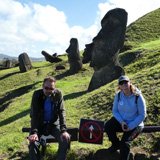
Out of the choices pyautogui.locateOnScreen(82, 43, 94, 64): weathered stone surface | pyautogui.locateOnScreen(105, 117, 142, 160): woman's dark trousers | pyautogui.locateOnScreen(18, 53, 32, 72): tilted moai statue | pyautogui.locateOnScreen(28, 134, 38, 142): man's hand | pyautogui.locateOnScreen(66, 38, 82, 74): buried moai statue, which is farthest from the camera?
pyautogui.locateOnScreen(18, 53, 32, 72): tilted moai statue

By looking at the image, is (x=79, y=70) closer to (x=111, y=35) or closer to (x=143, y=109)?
(x=111, y=35)

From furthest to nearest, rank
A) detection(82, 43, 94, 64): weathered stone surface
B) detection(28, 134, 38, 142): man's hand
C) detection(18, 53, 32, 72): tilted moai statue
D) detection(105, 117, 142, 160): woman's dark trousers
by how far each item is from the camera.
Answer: detection(18, 53, 32, 72): tilted moai statue
detection(82, 43, 94, 64): weathered stone surface
detection(28, 134, 38, 142): man's hand
detection(105, 117, 142, 160): woman's dark trousers

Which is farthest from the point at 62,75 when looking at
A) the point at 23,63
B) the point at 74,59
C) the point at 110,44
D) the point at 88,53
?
the point at 110,44

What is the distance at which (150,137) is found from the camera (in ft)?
15.7

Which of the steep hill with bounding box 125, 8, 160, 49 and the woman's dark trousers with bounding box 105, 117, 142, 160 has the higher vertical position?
the steep hill with bounding box 125, 8, 160, 49

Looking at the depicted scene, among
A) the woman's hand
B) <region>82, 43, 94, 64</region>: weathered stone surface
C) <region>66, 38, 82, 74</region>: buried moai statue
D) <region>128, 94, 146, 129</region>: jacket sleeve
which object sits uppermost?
<region>82, 43, 94, 64</region>: weathered stone surface

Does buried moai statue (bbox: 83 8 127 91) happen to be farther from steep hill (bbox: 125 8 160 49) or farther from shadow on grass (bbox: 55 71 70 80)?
steep hill (bbox: 125 8 160 49)

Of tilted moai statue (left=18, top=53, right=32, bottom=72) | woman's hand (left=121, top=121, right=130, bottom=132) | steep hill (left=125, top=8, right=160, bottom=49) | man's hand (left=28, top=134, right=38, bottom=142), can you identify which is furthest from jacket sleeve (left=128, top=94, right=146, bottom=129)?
tilted moai statue (left=18, top=53, right=32, bottom=72)

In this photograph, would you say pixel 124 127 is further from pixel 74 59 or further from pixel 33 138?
pixel 74 59

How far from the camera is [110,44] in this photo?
39.0 feet

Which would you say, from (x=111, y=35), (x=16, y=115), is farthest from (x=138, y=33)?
(x=16, y=115)

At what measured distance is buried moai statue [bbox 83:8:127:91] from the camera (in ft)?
38.9

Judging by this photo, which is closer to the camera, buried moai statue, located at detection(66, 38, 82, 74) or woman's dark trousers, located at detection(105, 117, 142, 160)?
woman's dark trousers, located at detection(105, 117, 142, 160)

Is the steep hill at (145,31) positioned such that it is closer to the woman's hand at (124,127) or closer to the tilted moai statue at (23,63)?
the tilted moai statue at (23,63)
